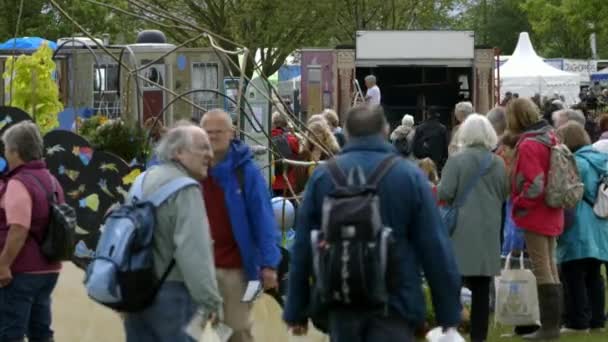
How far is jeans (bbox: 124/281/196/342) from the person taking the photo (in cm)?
696

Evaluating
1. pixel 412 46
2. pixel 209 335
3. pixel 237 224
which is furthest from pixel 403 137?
pixel 209 335

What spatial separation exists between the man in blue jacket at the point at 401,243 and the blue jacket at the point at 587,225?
5.49 m

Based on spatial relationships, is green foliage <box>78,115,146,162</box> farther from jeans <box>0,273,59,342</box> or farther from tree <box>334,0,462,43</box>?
tree <box>334,0,462,43</box>

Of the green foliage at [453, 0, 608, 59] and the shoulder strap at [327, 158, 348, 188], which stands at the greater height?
the green foliage at [453, 0, 608, 59]

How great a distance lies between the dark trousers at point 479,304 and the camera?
1060cm

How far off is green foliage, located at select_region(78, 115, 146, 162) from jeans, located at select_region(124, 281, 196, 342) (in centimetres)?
567

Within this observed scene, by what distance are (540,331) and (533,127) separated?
1.70 metres

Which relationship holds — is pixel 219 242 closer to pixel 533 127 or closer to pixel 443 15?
pixel 533 127

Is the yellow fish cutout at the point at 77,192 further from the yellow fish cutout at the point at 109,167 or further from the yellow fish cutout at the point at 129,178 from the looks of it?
the yellow fish cutout at the point at 129,178

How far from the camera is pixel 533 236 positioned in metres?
11.1

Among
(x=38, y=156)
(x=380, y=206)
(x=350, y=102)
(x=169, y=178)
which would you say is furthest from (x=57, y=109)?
(x=350, y=102)

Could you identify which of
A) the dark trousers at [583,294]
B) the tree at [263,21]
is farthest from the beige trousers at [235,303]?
the tree at [263,21]

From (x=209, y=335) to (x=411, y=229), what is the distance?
1.60 meters

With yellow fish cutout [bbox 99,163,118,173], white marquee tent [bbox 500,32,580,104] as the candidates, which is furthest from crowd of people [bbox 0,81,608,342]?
white marquee tent [bbox 500,32,580,104]
